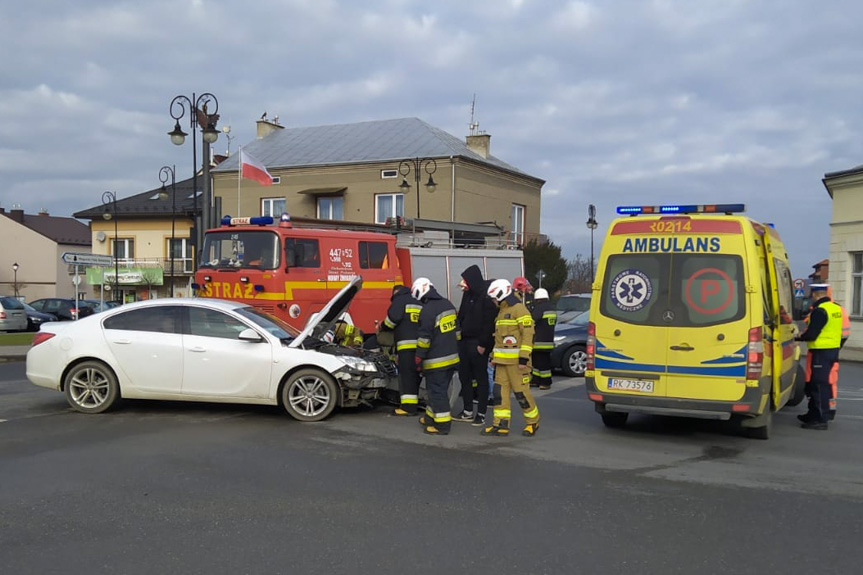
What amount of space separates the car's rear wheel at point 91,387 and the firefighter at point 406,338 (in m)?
3.36

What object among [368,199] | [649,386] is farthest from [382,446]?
[368,199]

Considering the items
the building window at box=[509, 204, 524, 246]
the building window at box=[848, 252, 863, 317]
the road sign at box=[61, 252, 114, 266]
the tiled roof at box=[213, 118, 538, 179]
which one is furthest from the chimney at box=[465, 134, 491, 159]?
the road sign at box=[61, 252, 114, 266]

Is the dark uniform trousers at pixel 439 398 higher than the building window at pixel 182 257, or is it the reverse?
the building window at pixel 182 257

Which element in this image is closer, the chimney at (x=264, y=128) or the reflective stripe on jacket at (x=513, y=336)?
the reflective stripe on jacket at (x=513, y=336)

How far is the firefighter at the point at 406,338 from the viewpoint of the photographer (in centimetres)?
933

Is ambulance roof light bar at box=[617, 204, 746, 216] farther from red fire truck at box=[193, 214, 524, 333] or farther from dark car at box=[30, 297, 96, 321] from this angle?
dark car at box=[30, 297, 96, 321]

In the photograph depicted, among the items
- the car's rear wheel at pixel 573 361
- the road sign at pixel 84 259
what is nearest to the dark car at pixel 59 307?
the road sign at pixel 84 259

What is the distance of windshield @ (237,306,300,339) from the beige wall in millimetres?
26724

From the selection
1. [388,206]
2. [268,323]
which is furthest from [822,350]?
[388,206]

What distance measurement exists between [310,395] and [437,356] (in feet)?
5.25

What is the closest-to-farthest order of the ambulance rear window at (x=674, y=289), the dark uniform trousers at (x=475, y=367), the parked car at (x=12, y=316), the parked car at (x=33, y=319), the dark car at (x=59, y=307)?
the ambulance rear window at (x=674, y=289) < the dark uniform trousers at (x=475, y=367) < the parked car at (x=12, y=316) < the parked car at (x=33, y=319) < the dark car at (x=59, y=307)

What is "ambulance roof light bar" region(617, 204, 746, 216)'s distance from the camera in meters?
8.38

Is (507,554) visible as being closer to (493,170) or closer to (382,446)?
(382,446)

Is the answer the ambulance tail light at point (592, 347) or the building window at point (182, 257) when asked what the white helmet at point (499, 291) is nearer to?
the ambulance tail light at point (592, 347)
